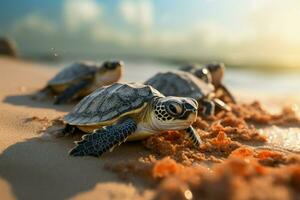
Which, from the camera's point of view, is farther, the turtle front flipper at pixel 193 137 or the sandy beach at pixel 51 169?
the turtle front flipper at pixel 193 137

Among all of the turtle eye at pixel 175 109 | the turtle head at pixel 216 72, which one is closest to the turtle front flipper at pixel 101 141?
the turtle eye at pixel 175 109

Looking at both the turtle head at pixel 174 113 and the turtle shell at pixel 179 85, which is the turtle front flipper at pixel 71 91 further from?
the turtle head at pixel 174 113

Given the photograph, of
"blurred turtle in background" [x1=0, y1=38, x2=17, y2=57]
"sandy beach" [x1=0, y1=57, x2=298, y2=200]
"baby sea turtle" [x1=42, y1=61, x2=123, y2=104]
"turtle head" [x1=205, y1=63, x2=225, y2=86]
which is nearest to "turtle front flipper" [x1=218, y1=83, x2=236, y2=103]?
"turtle head" [x1=205, y1=63, x2=225, y2=86]

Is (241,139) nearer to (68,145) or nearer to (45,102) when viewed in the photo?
(68,145)

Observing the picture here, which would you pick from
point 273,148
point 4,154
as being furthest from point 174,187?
point 273,148

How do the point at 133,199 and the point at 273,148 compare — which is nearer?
the point at 133,199

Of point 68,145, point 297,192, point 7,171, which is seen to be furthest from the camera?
point 68,145
